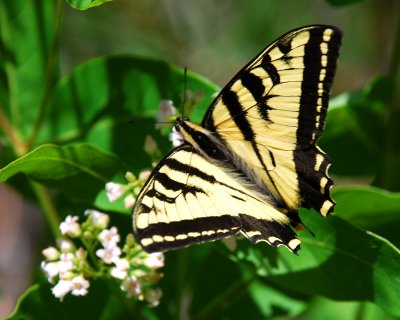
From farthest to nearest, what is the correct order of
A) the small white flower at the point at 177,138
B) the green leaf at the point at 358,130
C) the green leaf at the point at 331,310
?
the green leaf at the point at 331,310 → the green leaf at the point at 358,130 → the small white flower at the point at 177,138

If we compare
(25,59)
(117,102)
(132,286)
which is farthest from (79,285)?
(25,59)

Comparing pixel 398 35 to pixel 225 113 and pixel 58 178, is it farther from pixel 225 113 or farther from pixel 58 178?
pixel 58 178

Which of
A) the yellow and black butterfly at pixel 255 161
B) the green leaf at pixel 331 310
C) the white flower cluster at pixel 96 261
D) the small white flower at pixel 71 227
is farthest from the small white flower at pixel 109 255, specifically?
the green leaf at pixel 331 310

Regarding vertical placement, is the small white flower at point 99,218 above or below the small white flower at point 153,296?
above

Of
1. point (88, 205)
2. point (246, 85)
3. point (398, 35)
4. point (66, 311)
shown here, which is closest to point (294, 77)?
point (246, 85)

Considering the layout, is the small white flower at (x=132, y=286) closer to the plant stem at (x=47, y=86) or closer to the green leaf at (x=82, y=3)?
the plant stem at (x=47, y=86)

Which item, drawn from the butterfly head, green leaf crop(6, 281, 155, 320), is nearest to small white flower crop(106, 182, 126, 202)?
the butterfly head

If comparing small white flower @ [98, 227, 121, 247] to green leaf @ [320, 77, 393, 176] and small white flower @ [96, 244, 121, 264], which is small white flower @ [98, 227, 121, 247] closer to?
small white flower @ [96, 244, 121, 264]

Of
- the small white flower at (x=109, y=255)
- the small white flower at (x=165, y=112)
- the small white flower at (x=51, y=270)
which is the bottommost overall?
the small white flower at (x=51, y=270)

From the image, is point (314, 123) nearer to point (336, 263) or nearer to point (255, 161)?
point (255, 161)
